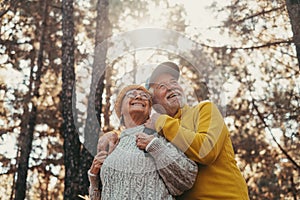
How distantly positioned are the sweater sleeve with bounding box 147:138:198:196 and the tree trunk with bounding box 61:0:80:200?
3.30 meters

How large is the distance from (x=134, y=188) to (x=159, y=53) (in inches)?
79.7

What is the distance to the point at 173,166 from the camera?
2072mm

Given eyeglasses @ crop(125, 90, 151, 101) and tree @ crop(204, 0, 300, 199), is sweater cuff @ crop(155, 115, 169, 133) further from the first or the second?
tree @ crop(204, 0, 300, 199)

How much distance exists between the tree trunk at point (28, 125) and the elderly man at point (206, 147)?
8160 millimetres

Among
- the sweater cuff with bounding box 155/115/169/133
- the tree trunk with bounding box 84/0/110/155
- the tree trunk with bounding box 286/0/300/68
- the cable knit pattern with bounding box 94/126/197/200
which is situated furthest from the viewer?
the tree trunk with bounding box 286/0/300/68

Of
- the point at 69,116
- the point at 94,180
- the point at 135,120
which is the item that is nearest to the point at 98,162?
the point at 94,180

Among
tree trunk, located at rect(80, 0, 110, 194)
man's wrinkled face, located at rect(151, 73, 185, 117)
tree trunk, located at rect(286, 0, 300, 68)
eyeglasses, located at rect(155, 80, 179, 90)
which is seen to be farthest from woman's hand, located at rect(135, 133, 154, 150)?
tree trunk, located at rect(286, 0, 300, 68)

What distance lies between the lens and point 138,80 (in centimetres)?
283

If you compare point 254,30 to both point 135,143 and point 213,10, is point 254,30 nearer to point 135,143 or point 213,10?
point 213,10

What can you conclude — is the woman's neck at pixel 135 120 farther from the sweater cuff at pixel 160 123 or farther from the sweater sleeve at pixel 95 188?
the sweater sleeve at pixel 95 188

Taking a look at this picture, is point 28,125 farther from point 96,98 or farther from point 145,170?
point 145,170

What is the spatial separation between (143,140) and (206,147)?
0.32 meters

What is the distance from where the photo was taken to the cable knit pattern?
207 cm

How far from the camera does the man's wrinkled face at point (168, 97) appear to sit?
2.49 meters
